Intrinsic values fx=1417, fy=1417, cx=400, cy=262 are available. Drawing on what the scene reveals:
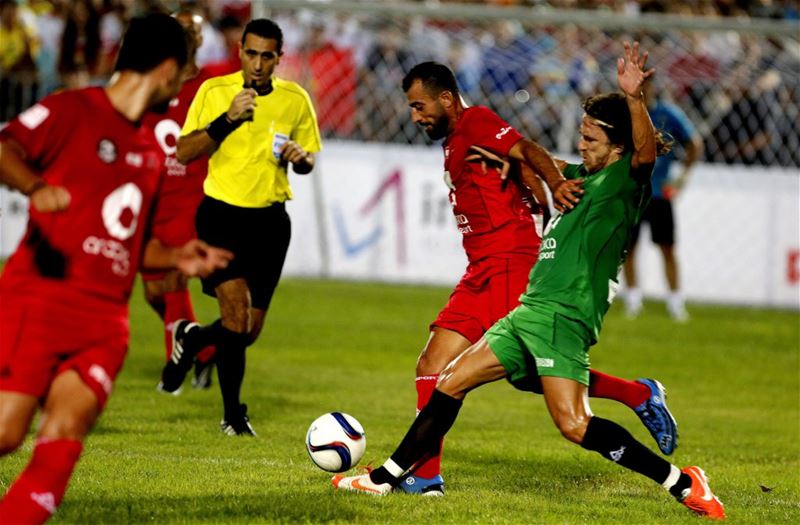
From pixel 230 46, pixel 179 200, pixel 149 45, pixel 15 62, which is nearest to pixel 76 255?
pixel 149 45

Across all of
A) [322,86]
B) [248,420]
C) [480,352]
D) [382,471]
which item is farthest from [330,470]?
[322,86]

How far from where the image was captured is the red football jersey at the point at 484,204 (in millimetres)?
7363

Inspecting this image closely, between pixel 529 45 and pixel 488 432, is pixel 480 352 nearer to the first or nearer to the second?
pixel 488 432

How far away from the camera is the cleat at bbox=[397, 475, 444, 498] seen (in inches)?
274

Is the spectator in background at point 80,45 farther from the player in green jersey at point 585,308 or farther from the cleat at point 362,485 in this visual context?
the player in green jersey at point 585,308

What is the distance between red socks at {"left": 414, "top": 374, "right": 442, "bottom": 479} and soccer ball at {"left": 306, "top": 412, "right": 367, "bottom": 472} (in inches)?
13.5

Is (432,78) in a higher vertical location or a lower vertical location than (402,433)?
higher

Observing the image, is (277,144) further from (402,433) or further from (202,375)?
(202,375)

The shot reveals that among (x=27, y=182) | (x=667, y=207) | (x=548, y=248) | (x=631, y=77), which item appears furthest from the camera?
(x=667, y=207)

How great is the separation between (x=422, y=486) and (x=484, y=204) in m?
1.52

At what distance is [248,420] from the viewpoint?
8.97 meters

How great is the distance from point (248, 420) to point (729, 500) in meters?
3.15

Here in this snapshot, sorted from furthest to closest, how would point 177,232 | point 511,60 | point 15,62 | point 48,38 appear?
1. point 48,38
2. point 15,62
3. point 511,60
4. point 177,232

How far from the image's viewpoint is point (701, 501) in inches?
257
